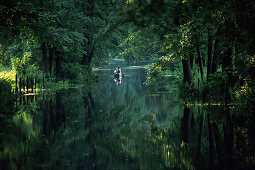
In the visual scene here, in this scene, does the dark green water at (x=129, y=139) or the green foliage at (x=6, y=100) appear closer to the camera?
the dark green water at (x=129, y=139)

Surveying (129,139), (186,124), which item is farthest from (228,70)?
(129,139)

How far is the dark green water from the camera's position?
24.9 feet

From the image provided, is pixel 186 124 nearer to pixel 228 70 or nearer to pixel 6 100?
pixel 228 70

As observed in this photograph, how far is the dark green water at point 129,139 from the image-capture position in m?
7.60

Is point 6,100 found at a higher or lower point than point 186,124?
higher

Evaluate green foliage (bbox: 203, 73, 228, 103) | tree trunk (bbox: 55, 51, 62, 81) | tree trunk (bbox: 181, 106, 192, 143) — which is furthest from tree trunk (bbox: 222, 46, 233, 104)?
tree trunk (bbox: 55, 51, 62, 81)

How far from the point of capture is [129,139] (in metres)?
10.3

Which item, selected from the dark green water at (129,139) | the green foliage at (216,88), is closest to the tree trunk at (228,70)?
the green foliage at (216,88)

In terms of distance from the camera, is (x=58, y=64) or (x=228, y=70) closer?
(x=228, y=70)

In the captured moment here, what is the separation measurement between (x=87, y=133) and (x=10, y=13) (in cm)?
981

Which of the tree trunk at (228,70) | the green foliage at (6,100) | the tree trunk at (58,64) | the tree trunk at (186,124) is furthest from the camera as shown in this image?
the tree trunk at (58,64)

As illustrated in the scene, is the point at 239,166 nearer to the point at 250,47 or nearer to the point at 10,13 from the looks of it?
the point at 250,47

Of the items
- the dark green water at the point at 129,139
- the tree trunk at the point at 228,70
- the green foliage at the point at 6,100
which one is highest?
the tree trunk at the point at 228,70

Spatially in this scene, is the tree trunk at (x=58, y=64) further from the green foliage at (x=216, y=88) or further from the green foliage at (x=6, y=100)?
the green foliage at (x=216, y=88)
